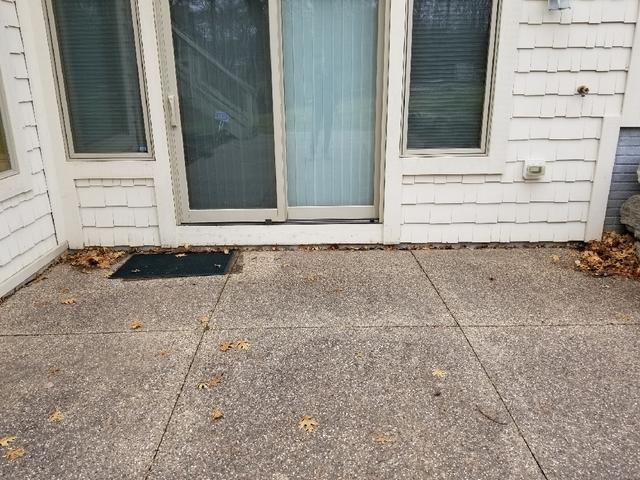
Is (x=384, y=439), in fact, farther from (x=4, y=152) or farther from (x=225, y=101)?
(x=4, y=152)

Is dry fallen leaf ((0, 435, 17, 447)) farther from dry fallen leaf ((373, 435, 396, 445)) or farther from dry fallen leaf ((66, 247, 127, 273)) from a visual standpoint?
dry fallen leaf ((66, 247, 127, 273))

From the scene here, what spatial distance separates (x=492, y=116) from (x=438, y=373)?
2570 millimetres

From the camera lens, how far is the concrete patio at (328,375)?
2.15 meters

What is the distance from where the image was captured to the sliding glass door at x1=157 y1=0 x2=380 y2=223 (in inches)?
167

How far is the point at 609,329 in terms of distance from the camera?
126 inches

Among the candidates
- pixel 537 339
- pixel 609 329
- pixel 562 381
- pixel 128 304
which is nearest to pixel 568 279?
pixel 609 329

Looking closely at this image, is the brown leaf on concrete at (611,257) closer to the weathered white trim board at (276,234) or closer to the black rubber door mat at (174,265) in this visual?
the weathered white trim board at (276,234)

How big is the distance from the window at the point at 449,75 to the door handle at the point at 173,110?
2.02 m

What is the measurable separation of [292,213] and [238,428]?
269cm

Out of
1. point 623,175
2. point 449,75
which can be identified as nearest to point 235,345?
point 449,75

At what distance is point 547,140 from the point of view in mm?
4434

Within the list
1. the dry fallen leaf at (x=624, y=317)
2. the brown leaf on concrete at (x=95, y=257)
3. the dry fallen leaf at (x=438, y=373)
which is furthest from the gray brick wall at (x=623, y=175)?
the brown leaf on concrete at (x=95, y=257)

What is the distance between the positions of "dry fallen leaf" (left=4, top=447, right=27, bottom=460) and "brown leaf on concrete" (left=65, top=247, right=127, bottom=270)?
7.54ft

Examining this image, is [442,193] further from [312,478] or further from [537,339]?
[312,478]
